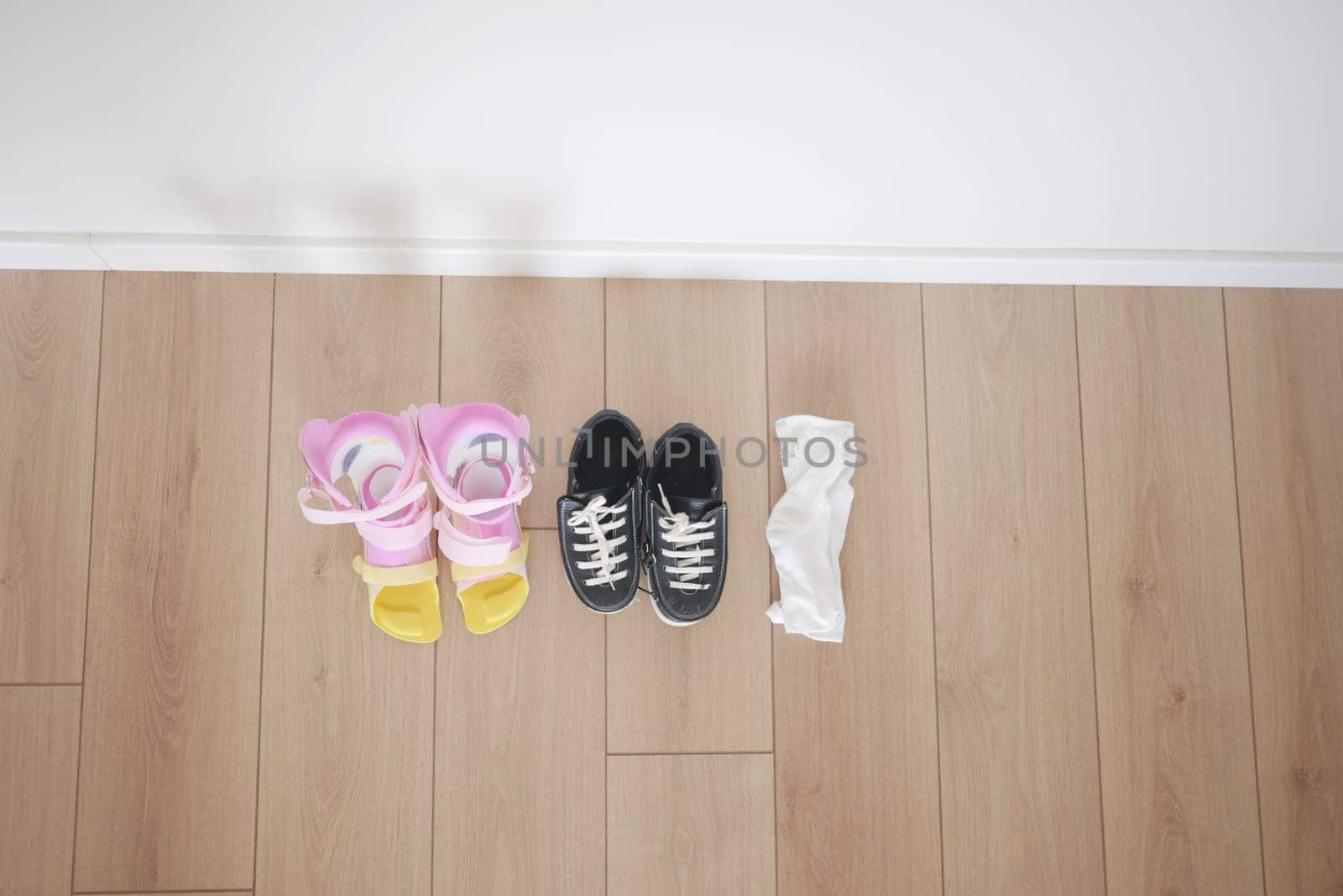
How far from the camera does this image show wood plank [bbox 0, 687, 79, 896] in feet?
3.62

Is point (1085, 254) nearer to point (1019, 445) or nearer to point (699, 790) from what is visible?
point (1019, 445)

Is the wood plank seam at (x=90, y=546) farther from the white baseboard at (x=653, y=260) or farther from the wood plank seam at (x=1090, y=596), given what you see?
the wood plank seam at (x=1090, y=596)

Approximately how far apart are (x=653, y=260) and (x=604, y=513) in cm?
39

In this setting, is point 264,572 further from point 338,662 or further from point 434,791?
point 434,791

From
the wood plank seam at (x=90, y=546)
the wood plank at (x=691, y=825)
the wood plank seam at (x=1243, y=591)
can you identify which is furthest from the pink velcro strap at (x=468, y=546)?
the wood plank seam at (x=1243, y=591)

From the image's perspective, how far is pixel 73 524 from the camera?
1144 mm

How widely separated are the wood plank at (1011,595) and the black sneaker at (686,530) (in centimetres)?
37

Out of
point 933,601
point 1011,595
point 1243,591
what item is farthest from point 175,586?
point 1243,591

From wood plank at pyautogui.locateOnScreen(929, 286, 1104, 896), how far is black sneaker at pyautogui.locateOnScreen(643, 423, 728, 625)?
1.20ft

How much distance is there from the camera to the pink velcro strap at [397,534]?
3.46 feet

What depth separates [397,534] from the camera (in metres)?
1.06

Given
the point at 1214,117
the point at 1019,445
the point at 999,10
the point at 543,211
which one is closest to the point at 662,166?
the point at 543,211

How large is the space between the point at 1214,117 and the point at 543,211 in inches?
31.8

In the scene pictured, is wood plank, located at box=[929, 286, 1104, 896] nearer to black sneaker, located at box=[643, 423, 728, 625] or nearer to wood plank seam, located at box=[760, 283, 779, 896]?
wood plank seam, located at box=[760, 283, 779, 896]
